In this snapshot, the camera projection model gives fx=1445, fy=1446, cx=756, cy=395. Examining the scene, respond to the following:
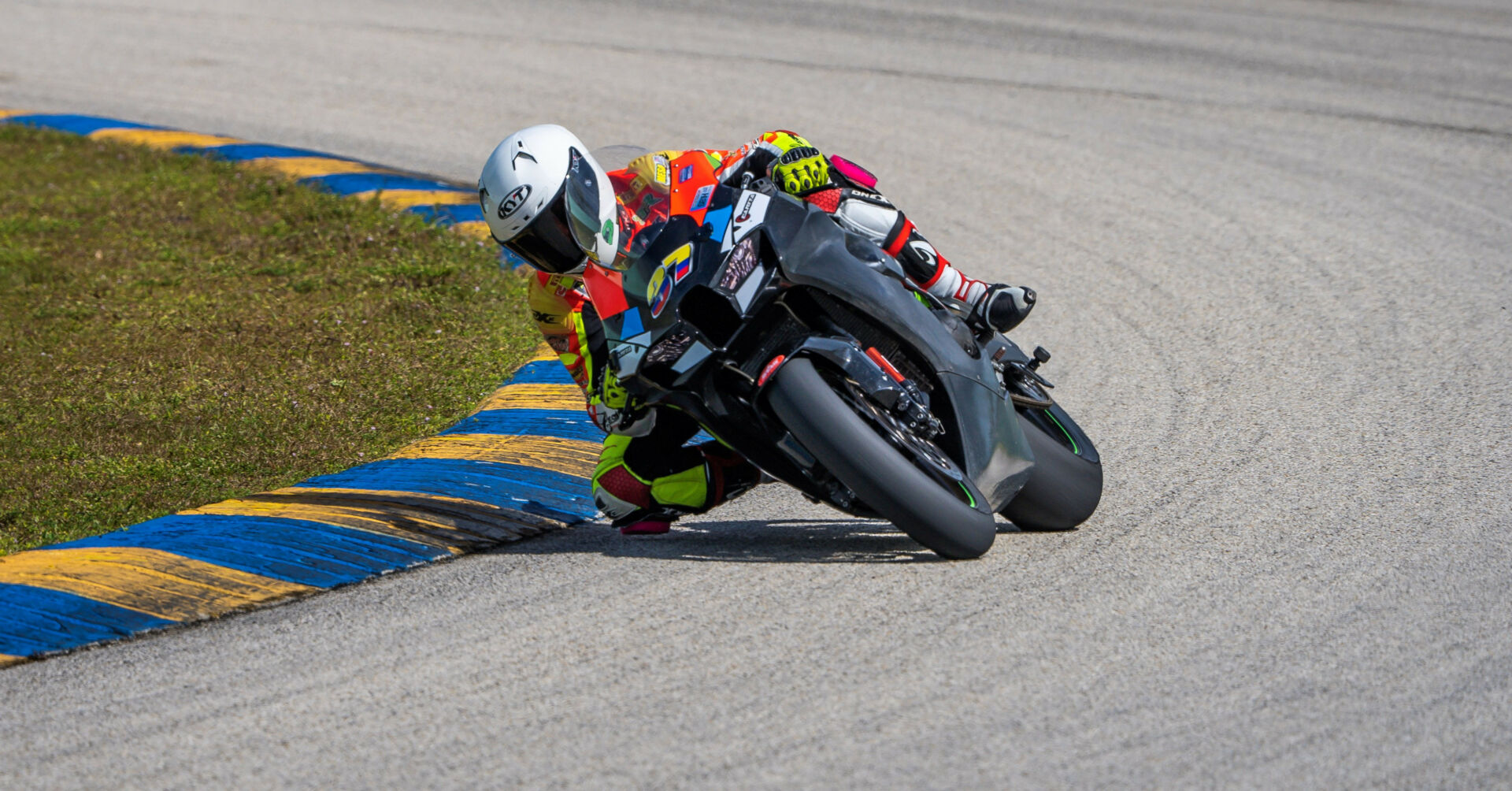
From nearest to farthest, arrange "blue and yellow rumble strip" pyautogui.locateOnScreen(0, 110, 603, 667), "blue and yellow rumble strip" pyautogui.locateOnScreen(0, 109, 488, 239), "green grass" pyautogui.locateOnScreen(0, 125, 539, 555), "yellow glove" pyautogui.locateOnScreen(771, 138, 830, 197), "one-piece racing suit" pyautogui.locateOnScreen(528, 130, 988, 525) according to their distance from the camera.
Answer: "blue and yellow rumble strip" pyautogui.locateOnScreen(0, 110, 603, 667), "one-piece racing suit" pyautogui.locateOnScreen(528, 130, 988, 525), "yellow glove" pyautogui.locateOnScreen(771, 138, 830, 197), "green grass" pyautogui.locateOnScreen(0, 125, 539, 555), "blue and yellow rumble strip" pyautogui.locateOnScreen(0, 109, 488, 239)

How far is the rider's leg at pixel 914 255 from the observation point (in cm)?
497

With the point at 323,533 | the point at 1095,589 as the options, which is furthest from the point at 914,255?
the point at 323,533

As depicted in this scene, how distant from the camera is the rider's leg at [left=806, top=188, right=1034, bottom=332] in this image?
196 inches

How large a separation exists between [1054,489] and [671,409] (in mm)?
1297

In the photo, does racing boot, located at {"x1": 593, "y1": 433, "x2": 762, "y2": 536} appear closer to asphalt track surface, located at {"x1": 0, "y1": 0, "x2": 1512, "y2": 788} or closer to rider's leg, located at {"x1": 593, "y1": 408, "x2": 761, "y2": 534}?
rider's leg, located at {"x1": 593, "y1": 408, "x2": 761, "y2": 534}

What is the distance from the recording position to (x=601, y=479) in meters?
4.93

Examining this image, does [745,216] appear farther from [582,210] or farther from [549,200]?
[549,200]

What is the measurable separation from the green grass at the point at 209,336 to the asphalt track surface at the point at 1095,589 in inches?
54.2

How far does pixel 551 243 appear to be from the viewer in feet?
14.7

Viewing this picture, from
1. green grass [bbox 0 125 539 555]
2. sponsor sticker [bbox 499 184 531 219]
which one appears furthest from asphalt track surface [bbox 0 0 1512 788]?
green grass [bbox 0 125 539 555]

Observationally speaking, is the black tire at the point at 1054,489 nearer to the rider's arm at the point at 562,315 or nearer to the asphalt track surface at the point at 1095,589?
the asphalt track surface at the point at 1095,589

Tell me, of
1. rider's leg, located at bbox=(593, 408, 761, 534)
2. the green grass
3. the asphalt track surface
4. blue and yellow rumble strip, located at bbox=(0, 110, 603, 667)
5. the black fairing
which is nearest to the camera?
the asphalt track surface

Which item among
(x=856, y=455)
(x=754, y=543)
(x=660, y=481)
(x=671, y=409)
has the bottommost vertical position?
(x=754, y=543)

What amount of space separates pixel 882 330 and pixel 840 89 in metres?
7.71
